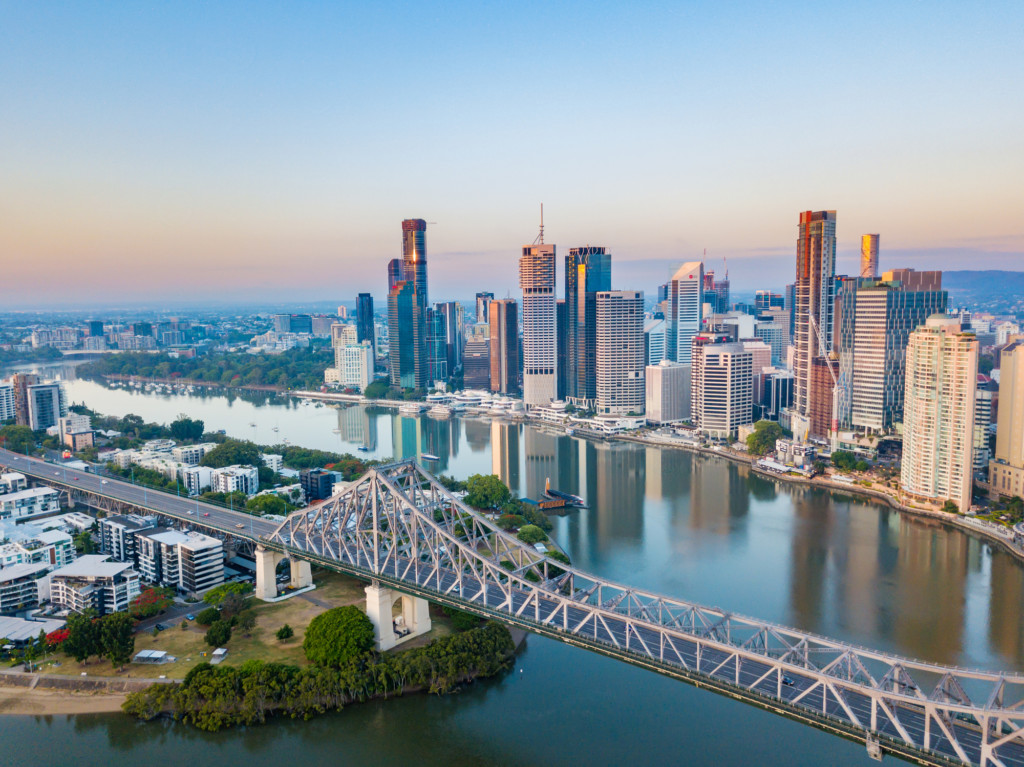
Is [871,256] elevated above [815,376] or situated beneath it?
elevated above

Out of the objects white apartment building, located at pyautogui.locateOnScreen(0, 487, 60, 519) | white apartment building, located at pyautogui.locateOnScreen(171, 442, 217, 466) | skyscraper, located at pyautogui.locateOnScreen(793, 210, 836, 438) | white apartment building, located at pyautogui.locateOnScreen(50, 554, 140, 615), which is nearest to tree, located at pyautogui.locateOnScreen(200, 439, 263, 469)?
white apartment building, located at pyautogui.locateOnScreen(171, 442, 217, 466)

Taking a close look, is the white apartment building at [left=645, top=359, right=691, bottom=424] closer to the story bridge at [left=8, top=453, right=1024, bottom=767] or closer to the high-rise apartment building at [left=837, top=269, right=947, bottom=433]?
the high-rise apartment building at [left=837, top=269, right=947, bottom=433]

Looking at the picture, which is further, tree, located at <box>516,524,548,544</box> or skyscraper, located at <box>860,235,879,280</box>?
skyscraper, located at <box>860,235,879,280</box>

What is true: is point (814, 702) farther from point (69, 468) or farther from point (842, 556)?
point (69, 468)

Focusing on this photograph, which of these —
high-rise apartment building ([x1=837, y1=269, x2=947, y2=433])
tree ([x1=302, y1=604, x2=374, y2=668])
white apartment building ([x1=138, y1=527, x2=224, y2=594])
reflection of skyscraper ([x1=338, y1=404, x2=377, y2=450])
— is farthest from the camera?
reflection of skyscraper ([x1=338, y1=404, x2=377, y2=450])

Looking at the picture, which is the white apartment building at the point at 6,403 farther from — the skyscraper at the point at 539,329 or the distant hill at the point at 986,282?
the distant hill at the point at 986,282

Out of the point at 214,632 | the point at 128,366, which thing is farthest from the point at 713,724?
the point at 128,366

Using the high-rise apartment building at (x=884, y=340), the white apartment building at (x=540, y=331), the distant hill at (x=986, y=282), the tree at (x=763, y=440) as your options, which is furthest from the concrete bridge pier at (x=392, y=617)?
the distant hill at (x=986, y=282)
